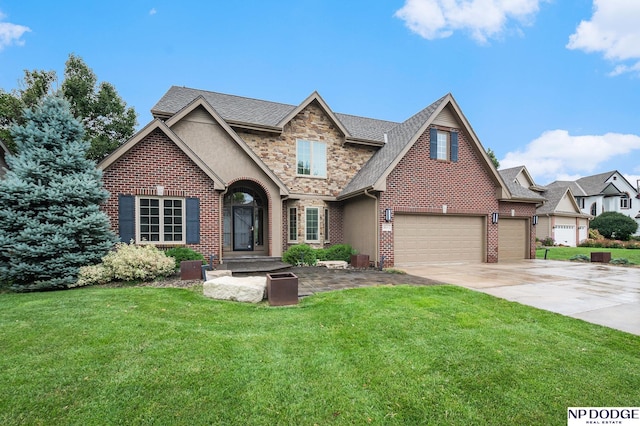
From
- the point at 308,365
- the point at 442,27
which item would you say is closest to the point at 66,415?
the point at 308,365

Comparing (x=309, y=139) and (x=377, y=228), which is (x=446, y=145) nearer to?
(x=377, y=228)

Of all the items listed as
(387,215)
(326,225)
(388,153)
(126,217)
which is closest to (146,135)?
(126,217)

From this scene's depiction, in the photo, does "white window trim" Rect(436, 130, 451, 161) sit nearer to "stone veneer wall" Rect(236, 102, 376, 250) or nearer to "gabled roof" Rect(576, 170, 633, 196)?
"stone veneer wall" Rect(236, 102, 376, 250)

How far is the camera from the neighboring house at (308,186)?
33.2 feet

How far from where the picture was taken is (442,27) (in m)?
17.3

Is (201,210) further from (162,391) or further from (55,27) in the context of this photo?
(55,27)

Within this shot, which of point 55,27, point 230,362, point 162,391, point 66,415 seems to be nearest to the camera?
point 66,415

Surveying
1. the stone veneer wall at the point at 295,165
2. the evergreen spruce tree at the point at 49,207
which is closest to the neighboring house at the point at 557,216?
the stone veneer wall at the point at 295,165

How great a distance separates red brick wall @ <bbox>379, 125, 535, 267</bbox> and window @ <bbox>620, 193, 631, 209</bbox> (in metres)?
41.9

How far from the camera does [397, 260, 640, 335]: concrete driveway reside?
5664mm

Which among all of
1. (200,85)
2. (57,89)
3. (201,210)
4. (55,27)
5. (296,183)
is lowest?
(201,210)

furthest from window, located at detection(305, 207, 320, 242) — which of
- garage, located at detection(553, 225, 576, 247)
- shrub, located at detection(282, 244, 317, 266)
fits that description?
garage, located at detection(553, 225, 576, 247)

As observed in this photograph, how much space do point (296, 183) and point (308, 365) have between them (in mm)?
11034

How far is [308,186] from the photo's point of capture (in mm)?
14312
